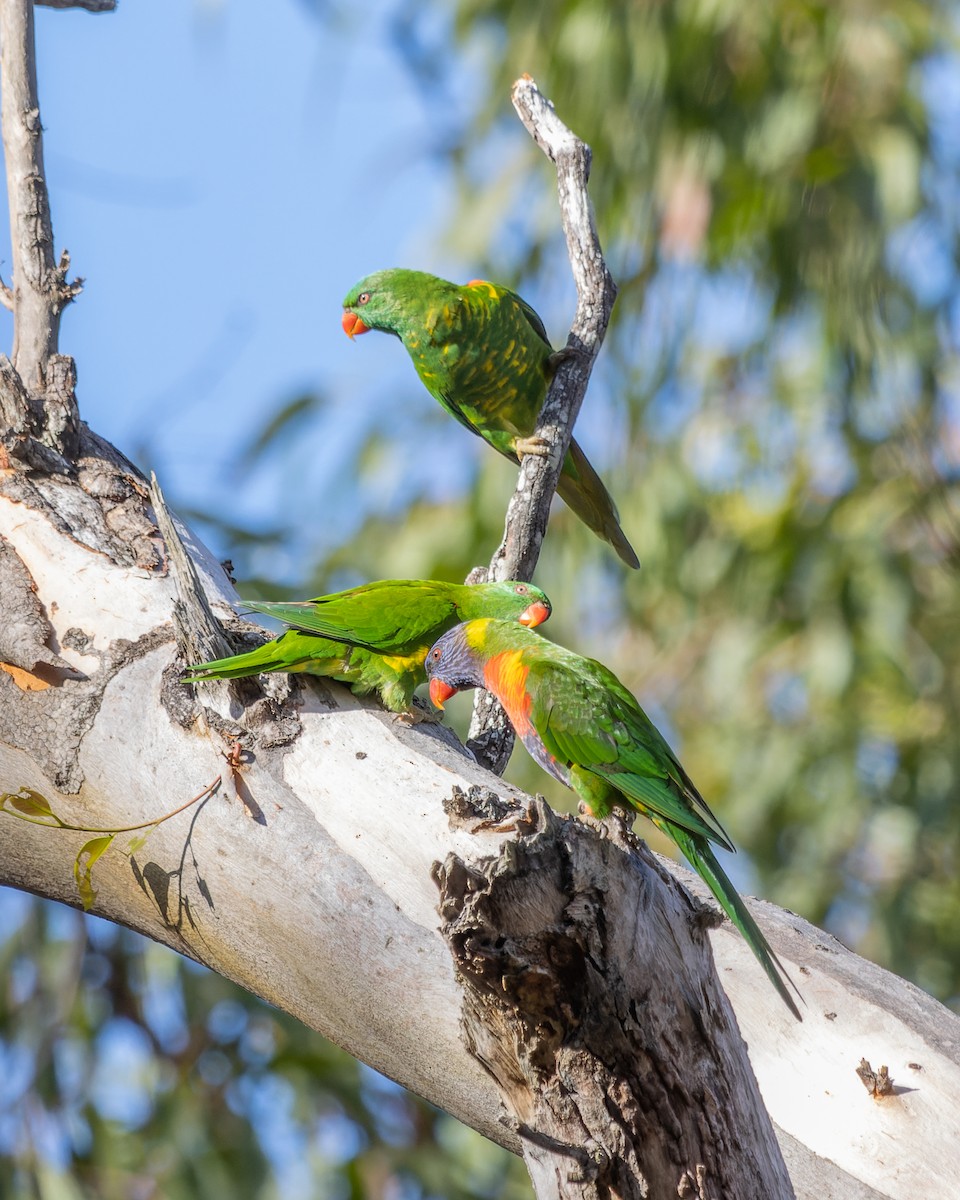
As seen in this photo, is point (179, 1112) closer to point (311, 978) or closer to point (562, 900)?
point (311, 978)

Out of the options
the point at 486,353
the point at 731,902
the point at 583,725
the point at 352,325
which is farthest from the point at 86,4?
the point at 731,902

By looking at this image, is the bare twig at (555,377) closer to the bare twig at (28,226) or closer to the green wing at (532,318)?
the green wing at (532,318)

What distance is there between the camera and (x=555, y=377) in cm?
265

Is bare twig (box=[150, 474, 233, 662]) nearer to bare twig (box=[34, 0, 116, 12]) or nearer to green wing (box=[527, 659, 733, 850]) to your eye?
green wing (box=[527, 659, 733, 850])

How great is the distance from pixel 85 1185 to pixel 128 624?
192 cm

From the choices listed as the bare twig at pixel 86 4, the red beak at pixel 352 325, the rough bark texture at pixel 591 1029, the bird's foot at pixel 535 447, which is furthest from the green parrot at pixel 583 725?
the bare twig at pixel 86 4

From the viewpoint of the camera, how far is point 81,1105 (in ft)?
10.2

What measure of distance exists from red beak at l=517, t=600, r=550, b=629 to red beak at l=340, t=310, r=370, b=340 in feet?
4.31

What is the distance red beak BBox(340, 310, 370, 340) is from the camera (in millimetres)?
3107

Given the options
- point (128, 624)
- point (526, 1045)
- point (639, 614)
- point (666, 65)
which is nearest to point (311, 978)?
point (526, 1045)

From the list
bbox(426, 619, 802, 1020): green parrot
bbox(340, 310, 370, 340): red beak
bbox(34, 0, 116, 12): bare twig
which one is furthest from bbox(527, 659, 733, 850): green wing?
bbox(34, 0, 116, 12): bare twig

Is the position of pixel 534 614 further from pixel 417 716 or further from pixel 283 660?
pixel 283 660

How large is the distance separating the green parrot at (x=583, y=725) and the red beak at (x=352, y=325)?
4.60 feet

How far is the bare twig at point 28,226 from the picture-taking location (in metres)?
2.13
